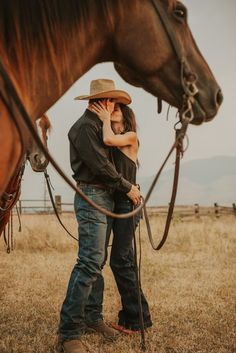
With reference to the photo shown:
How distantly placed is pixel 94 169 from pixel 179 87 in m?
1.57

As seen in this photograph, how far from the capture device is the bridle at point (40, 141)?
168cm

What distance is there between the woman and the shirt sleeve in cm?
33

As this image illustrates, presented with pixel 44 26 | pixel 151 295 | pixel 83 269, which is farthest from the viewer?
pixel 151 295

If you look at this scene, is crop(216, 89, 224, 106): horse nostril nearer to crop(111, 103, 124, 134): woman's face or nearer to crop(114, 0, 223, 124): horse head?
crop(114, 0, 223, 124): horse head

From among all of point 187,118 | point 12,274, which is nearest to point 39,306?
point 12,274

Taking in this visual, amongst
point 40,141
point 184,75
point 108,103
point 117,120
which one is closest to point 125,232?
point 117,120

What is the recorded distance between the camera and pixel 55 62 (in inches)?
77.7

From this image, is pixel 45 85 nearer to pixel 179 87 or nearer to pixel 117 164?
pixel 179 87

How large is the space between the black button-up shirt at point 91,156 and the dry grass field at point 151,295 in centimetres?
141

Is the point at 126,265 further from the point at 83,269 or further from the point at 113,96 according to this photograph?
the point at 113,96

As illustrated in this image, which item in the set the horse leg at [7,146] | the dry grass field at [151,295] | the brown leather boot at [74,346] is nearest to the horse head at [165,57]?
the horse leg at [7,146]

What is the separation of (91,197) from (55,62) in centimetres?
189

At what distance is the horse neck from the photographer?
186cm

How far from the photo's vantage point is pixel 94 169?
3646 mm
